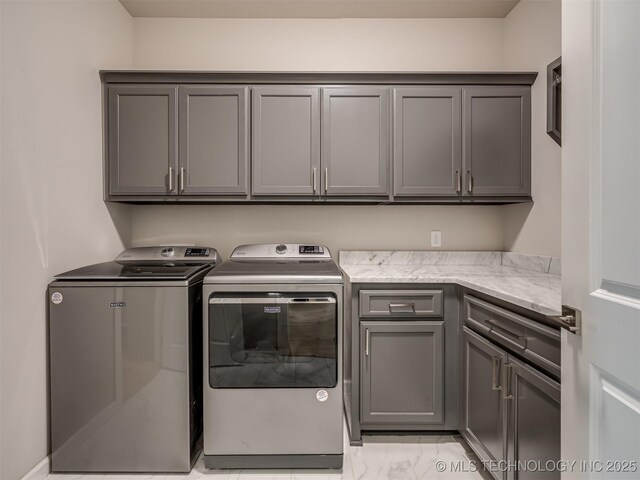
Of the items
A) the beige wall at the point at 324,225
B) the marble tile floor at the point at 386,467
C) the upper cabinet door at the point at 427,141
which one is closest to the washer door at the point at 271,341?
the marble tile floor at the point at 386,467

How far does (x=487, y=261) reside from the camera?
2600mm

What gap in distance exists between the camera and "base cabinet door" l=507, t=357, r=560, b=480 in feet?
3.93

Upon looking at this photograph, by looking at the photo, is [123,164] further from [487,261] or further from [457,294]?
[487,261]

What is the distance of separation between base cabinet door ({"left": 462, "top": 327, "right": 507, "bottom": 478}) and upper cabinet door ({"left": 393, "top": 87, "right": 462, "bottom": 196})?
0.93 metres

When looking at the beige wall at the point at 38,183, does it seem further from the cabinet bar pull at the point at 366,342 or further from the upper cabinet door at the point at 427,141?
the upper cabinet door at the point at 427,141

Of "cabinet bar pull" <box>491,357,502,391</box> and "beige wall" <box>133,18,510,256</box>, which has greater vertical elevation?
"beige wall" <box>133,18,510,256</box>

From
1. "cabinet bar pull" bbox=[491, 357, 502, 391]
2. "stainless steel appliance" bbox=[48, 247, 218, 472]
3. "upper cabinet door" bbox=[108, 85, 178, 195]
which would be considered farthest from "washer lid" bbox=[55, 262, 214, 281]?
"cabinet bar pull" bbox=[491, 357, 502, 391]

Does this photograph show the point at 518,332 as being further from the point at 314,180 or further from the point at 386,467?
the point at 314,180

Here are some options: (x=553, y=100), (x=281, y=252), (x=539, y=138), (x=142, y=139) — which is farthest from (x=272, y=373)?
(x=539, y=138)

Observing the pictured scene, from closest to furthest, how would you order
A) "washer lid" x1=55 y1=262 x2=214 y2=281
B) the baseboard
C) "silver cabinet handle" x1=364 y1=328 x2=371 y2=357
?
the baseboard < "washer lid" x1=55 y1=262 x2=214 y2=281 < "silver cabinet handle" x1=364 y1=328 x2=371 y2=357

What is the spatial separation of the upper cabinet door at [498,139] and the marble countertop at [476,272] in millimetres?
494

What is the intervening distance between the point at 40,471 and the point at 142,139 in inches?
72.0

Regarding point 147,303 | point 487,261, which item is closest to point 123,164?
point 147,303

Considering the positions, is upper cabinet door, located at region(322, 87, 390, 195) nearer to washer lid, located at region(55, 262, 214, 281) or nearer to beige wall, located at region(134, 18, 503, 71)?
beige wall, located at region(134, 18, 503, 71)
